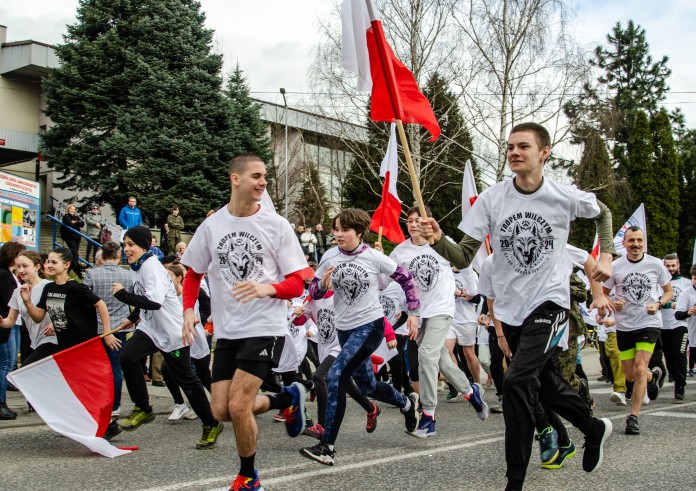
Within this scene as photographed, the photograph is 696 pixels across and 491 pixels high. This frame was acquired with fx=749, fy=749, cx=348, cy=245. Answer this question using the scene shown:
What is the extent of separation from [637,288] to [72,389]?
6.23m

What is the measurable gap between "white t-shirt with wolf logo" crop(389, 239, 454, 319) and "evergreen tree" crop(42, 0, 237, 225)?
63.2 feet

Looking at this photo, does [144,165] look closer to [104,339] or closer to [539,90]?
[539,90]

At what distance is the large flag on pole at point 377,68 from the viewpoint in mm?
5852

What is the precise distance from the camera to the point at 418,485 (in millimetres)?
5055

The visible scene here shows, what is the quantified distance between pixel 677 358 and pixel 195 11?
950 inches

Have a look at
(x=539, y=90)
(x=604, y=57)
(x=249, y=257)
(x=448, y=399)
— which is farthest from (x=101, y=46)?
(x=604, y=57)

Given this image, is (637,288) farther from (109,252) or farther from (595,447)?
(109,252)

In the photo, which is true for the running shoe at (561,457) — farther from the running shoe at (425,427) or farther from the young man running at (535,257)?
the running shoe at (425,427)

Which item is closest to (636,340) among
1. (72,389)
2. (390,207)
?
(390,207)

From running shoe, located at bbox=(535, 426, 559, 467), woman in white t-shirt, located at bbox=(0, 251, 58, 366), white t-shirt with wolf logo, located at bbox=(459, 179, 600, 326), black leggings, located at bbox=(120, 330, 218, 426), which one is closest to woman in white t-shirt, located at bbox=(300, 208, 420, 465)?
black leggings, located at bbox=(120, 330, 218, 426)

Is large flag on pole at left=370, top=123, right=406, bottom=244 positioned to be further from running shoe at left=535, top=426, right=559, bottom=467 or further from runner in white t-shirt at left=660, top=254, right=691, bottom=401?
running shoe at left=535, top=426, right=559, bottom=467

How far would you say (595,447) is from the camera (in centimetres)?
496

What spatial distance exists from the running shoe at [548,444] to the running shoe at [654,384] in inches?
192

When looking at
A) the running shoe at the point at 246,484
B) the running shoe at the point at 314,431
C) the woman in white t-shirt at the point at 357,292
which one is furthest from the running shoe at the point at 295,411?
the running shoe at the point at 314,431
